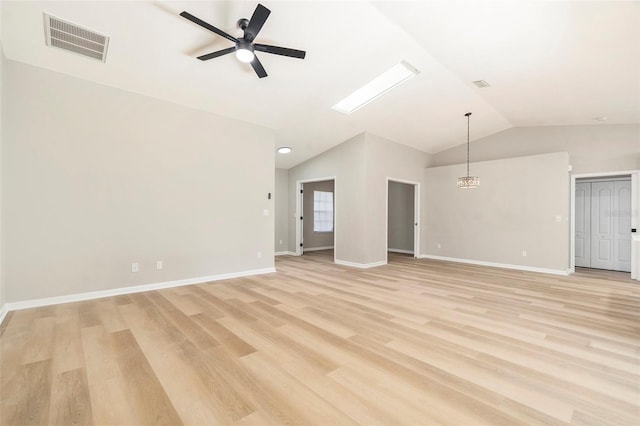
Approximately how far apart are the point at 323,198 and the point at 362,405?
7.71 meters

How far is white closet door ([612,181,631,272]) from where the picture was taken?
616 centimetres

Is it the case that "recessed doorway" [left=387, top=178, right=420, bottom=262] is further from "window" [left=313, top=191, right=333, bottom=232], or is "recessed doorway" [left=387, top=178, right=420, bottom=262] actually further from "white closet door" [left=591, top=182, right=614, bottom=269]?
"white closet door" [left=591, top=182, right=614, bottom=269]

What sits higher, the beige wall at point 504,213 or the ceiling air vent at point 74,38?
the ceiling air vent at point 74,38

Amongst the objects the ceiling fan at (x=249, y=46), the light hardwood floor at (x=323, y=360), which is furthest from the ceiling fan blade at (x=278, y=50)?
the light hardwood floor at (x=323, y=360)

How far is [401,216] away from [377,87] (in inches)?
206

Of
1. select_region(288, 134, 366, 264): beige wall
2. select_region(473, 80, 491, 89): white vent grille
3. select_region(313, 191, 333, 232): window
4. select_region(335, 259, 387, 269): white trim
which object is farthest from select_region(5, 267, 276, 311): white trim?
select_region(473, 80, 491, 89): white vent grille

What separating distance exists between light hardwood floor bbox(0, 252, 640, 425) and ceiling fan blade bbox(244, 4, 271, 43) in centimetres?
295

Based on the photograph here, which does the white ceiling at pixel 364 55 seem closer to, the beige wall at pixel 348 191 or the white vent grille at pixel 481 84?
the white vent grille at pixel 481 84

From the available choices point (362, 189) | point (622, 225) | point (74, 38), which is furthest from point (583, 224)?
point (74, 38)

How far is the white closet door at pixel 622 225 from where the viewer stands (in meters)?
6.16

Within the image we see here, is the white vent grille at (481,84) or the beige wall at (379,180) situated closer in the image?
the white vent grille at (481,84)

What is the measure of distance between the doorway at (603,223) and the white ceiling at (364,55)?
175cm

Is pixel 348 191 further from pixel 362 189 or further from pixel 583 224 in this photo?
pixel 583 224

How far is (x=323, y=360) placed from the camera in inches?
88.7
